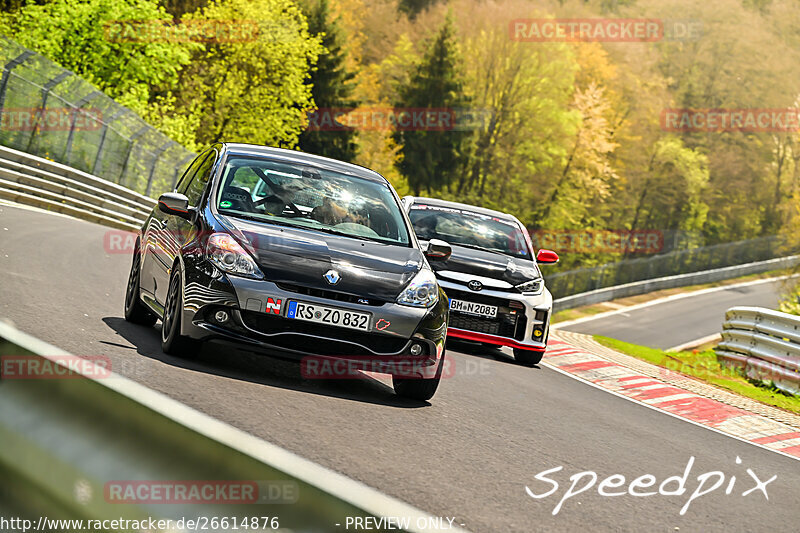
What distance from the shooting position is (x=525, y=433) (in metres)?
7.46

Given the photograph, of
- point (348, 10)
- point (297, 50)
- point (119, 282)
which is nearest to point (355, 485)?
point (119, 282)

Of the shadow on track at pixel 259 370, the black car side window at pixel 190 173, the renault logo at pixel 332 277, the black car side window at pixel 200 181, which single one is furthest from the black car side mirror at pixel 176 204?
the renault logo at pixel 332 277

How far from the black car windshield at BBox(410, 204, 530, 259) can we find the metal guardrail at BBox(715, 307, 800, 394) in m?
4.73

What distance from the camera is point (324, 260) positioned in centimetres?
704

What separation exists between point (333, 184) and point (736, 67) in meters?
79.0

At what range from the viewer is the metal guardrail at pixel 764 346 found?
1520 cm

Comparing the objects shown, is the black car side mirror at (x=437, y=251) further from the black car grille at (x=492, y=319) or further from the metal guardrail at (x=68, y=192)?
the metal guardrail at (x=68, y=192)

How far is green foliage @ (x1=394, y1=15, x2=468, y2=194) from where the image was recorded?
6328cm

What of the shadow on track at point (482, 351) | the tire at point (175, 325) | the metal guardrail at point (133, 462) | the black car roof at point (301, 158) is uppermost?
the black car roof at point (301, 158)

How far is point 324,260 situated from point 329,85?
54980 mm

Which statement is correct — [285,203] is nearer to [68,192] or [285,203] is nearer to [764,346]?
[764,346]

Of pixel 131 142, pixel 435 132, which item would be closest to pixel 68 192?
pixel 131 142

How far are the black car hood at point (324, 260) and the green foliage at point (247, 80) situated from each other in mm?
42515

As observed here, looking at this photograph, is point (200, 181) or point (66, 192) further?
point (66, 192)
